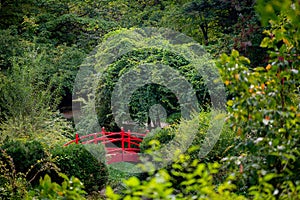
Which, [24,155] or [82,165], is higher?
[24,155]

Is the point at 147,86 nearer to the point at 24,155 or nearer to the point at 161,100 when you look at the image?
the point at 161,100

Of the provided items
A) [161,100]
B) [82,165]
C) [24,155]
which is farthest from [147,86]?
[24,155]

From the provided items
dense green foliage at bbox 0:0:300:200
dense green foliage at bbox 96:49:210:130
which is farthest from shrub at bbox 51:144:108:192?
dense green foliage at bbox 96:49:210:130

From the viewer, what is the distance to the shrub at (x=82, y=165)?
897 cm

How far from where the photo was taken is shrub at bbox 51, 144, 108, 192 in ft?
29.4

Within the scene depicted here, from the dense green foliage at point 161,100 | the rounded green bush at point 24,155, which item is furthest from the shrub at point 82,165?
the rounded green bush at point 24,155

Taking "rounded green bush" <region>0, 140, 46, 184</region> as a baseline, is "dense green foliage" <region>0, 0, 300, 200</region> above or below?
above

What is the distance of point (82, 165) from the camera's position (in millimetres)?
9258

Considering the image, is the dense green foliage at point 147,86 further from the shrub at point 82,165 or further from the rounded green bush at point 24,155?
the rounded green bush at point 24,155

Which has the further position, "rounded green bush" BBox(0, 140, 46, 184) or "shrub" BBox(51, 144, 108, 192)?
"shrub" BBox(51, 144, 108, 192)

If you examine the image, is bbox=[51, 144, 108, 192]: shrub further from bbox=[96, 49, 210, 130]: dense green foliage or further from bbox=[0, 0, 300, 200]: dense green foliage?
bbox=[96, 49, 210, 130]: dense green foliage

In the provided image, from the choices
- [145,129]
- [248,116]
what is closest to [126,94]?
[145,129]

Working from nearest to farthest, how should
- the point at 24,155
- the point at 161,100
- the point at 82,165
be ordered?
1. the point at 24,155
2. the point at 82,165
3. the point at 161,100

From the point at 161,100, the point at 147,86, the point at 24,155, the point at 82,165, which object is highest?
the point at 147,86
